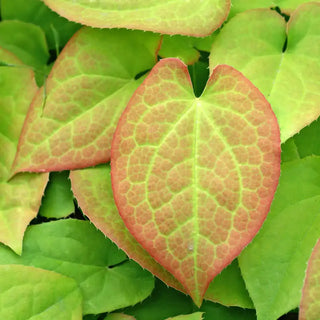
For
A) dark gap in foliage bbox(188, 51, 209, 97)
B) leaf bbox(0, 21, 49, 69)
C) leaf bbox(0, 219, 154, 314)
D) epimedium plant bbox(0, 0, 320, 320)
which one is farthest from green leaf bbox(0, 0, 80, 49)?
leaf bbox(0, 219, 154, 314)

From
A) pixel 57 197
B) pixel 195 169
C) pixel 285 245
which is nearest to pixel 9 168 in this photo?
pixel 57 197

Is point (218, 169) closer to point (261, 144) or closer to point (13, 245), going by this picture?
point (261, 144)

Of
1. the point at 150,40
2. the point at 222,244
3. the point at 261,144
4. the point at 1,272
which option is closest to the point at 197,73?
the point at 150,40

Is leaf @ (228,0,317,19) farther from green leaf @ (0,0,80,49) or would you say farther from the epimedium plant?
green leaf @ (0,0,80,49)

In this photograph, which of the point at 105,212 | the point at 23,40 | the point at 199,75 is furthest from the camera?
the point at 23,40

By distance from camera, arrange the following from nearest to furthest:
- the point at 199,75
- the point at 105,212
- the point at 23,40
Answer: the point at 105,212
the point at 199,75
the point at 23,40

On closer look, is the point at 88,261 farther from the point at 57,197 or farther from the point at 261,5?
the point at 261,5

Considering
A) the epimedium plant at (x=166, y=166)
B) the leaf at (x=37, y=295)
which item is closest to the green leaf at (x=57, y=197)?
the epimedium plant at (x=166, y=166)

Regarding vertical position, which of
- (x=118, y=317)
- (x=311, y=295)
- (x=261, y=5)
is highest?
(x=261, y=5)
